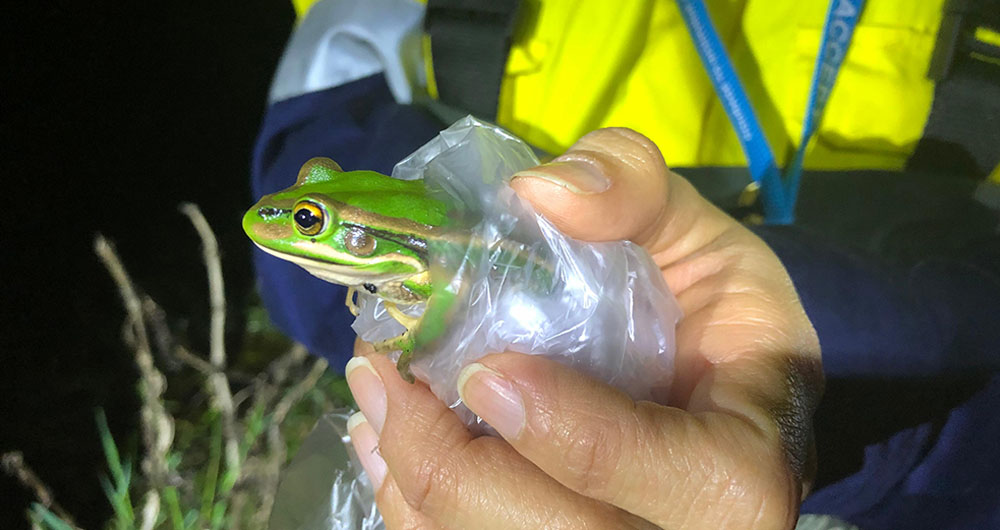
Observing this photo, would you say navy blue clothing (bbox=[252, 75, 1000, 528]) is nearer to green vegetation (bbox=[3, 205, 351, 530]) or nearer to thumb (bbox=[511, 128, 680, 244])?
thumb (bbox=[511, 128, 680, 244])

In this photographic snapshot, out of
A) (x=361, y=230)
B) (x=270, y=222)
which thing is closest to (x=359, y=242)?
(x=361, y=230)

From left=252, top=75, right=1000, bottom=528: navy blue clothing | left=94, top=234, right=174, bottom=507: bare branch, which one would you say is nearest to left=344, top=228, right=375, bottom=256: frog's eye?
left=252, top=75, right=1000, bottom=528: navy blue clothing

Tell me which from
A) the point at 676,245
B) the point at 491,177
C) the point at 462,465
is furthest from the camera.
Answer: the point at 676,245

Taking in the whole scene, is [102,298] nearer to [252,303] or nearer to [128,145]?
[128,145]

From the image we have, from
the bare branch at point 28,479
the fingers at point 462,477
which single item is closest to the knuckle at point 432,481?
Result: the fingers at point 462,477

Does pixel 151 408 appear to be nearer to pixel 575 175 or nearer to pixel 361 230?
pixel 361 230

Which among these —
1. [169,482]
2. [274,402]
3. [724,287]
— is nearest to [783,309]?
[724,287]

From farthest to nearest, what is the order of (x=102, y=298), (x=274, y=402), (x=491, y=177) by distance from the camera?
(x=274, y=402) → (x=102, y=298) → (x=491, y=177)

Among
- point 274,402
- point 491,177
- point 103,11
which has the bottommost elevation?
point 274,402
